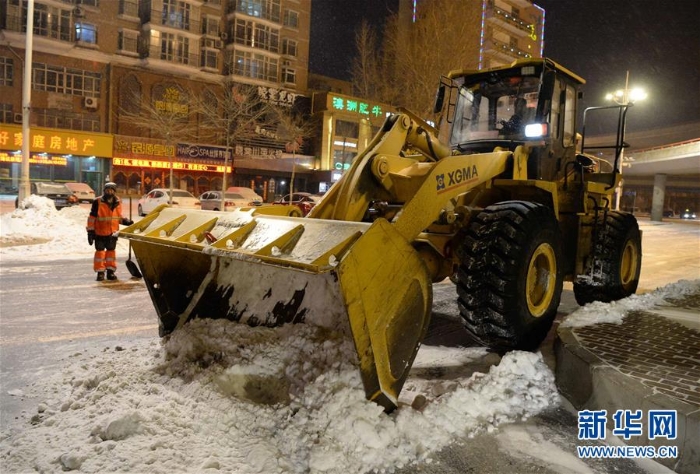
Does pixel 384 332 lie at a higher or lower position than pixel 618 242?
lower

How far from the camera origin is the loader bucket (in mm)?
3225

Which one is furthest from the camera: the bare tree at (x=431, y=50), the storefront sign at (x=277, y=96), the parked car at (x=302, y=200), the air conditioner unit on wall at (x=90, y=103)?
the storefront sign at (x=277, y=96)

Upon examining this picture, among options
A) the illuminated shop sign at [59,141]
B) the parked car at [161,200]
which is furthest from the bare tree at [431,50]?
the illuminated shop sign at [59,141]

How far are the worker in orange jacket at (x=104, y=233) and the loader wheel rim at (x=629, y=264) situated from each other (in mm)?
7878

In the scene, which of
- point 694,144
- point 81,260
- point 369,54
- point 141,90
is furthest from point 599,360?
point 141,90

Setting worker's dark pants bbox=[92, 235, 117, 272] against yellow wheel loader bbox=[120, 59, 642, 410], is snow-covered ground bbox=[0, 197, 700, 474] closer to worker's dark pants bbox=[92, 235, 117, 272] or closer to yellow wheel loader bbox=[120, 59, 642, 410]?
yellow wheel loader bbox=[120, 59, 642, 410]

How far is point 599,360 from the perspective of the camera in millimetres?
4027

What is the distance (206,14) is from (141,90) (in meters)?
8.30

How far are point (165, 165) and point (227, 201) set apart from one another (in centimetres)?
1366

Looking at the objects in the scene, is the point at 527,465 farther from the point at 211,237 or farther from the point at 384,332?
the point at 211,237

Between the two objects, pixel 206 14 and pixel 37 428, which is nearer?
pixel 37 428

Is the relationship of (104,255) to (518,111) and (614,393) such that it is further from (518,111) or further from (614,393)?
(614,393)

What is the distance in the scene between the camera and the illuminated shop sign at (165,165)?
116 feet

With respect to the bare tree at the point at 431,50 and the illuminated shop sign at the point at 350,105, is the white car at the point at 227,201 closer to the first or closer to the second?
the bare tree at the point at 431,50
